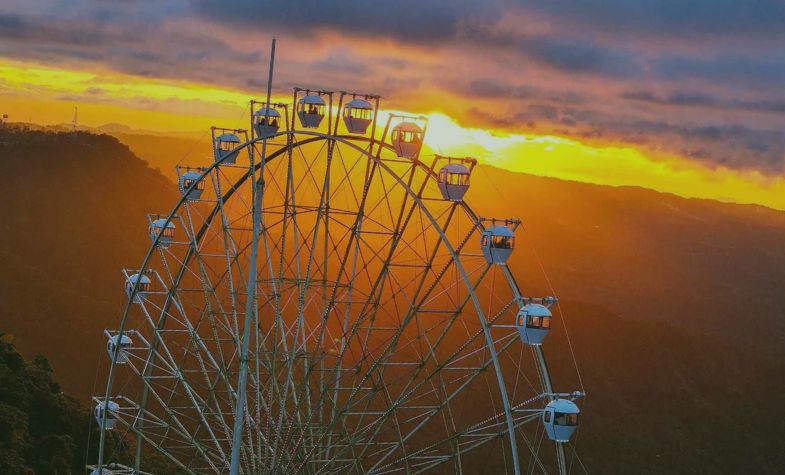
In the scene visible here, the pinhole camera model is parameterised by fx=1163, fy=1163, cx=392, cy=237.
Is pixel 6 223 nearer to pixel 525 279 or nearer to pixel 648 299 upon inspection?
pixel 525 279

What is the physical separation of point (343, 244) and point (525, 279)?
110ft

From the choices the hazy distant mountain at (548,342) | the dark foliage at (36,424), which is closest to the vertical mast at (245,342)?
the dark foliage at (36,424)

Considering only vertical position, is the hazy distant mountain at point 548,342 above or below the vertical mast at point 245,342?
below

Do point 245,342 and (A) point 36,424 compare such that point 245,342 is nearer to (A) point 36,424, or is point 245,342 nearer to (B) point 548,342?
(A) point 36,424

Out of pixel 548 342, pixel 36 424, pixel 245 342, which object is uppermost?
pixel 245 342

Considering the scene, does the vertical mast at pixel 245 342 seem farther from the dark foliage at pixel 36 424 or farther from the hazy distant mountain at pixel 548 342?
the hazy distant mountain at pixel 548 342

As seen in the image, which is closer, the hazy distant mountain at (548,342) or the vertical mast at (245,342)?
the vertical mast at (245,342)

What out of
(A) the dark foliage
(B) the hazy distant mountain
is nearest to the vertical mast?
(A) the dark foliage

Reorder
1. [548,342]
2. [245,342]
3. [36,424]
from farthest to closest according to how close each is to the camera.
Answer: [548,342], [36,424], [245,342]

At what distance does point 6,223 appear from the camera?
5064 inches

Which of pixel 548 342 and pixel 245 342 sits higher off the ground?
pixel 245 342

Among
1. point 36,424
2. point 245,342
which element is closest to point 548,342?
point 36,424

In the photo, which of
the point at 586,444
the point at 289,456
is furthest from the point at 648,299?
the point at 289,456

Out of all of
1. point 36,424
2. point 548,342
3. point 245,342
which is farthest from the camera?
point 548,342
